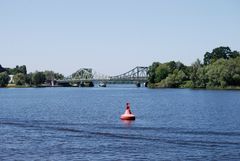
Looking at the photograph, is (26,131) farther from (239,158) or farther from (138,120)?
(239,158)

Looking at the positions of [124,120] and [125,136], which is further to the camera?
[124,120]

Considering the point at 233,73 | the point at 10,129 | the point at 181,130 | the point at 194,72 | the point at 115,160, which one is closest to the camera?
the point at 115,160

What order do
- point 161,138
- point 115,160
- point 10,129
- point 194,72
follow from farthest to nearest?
point 194,72, point 10,129, point 161,138, point 115,160

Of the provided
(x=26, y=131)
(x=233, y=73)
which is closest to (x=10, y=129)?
(x=26, y=131)

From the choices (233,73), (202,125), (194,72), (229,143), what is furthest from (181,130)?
(194,72)

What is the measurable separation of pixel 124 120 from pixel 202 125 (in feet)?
32.3

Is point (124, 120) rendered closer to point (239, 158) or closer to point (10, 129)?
point (10, 129)

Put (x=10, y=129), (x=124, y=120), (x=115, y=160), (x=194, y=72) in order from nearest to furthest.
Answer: (x=115, y=160) < (x=10, y=129) < (x=124, y=120) < (x=194, y=72)

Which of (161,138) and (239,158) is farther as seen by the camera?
(161,138)

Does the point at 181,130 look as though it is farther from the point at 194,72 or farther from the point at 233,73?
the point at 194,72

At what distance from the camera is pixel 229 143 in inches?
1636

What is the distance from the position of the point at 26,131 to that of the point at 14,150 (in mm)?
12123

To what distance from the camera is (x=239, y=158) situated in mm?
35719

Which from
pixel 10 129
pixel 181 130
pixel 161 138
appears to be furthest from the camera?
pixel 10 129
